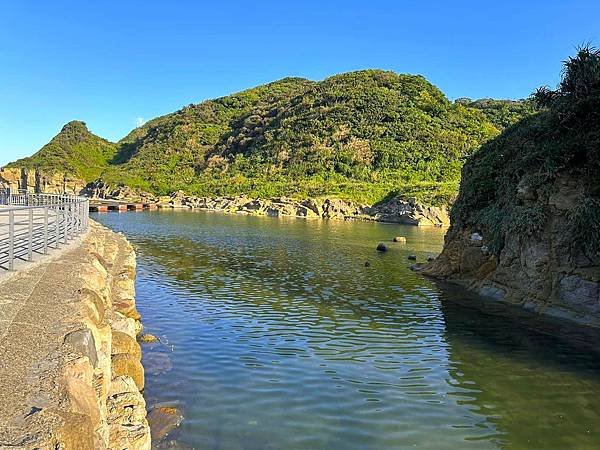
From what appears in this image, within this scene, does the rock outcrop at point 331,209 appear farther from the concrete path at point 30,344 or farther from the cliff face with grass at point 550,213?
the concrete path at point 30,344

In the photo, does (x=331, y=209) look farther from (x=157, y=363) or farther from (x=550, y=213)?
(x=157, y=363)

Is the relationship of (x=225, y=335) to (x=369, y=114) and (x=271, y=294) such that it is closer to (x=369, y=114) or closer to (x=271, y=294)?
(x=271, y=294)

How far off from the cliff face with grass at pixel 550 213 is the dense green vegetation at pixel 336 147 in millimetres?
56981

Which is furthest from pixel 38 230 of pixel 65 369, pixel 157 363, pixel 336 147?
pixel 336 147

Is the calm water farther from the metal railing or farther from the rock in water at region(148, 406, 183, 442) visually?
the metal railing

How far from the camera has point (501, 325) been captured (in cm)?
1673

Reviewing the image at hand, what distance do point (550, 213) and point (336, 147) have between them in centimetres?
10347

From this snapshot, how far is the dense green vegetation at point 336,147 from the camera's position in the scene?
4181 inches

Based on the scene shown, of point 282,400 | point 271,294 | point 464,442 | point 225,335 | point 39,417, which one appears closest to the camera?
point 39,417

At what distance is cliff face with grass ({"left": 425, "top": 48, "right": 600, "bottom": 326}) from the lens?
17266mm

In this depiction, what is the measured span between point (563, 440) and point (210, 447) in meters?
6.00

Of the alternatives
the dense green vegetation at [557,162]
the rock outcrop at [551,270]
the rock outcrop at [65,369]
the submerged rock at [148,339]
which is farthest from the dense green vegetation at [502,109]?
the rock outcrop at [65,369]

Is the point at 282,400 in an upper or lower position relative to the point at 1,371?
lower

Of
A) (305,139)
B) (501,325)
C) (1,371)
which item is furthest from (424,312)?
(305,139)
